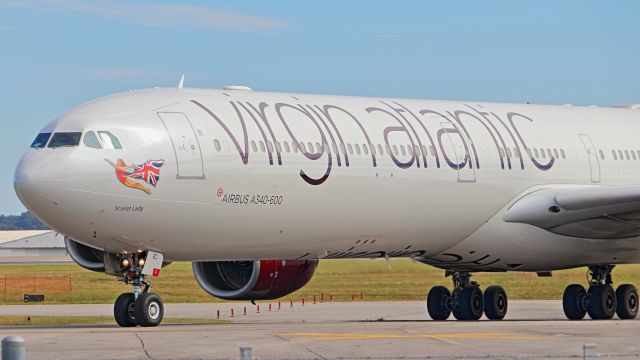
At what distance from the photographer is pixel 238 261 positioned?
30047 mm

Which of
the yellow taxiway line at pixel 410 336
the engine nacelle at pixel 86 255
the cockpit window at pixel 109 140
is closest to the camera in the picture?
the yellow taxiway line at pixel 410 336

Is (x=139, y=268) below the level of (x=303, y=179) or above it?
below

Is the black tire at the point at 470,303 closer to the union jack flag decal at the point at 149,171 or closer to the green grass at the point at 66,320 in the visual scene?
the green grass at the point at 66,320

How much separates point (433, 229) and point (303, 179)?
13.8ft

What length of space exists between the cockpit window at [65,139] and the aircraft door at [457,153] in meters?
9.00

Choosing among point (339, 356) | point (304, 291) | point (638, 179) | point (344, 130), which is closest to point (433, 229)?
point (344, 130)

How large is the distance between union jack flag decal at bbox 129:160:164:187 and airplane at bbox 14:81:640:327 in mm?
26

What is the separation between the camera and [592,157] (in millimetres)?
33500

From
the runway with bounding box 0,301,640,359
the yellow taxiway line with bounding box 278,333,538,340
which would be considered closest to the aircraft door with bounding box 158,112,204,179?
the runway with bounding box 0,301,640,359

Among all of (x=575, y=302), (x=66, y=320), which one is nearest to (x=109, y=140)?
(x=66, y=320)

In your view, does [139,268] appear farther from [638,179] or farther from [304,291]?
[304,291]

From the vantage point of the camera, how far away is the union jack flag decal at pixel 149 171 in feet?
81.8

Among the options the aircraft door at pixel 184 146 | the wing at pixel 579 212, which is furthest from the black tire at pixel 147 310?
the wing at pixel 579 212

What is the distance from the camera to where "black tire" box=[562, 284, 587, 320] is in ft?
110
